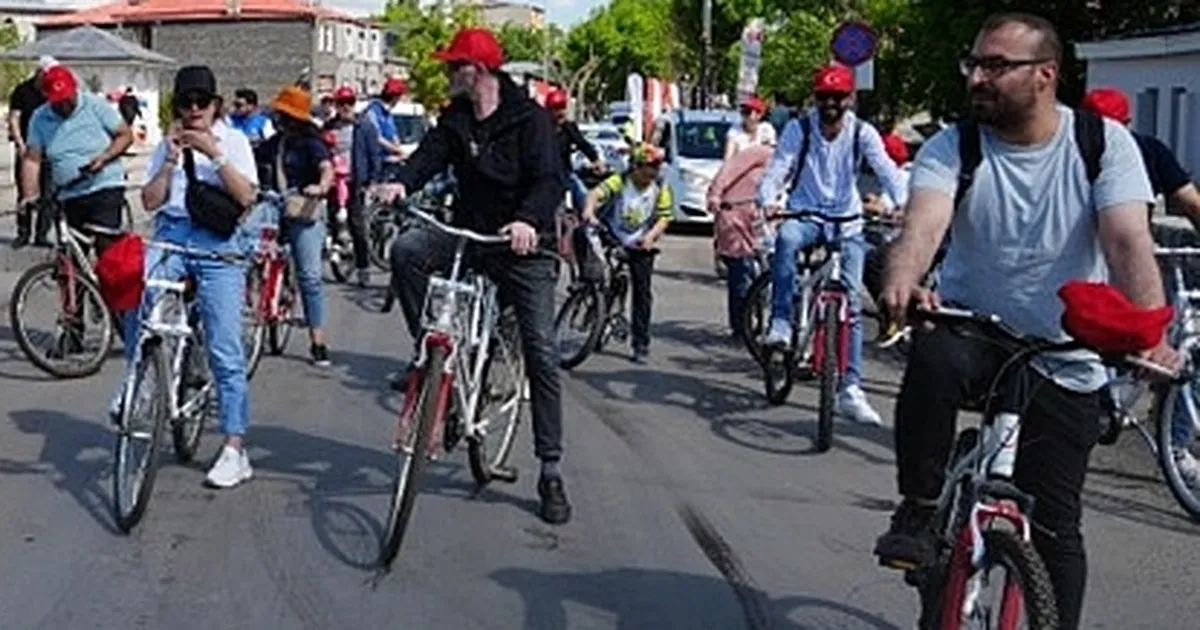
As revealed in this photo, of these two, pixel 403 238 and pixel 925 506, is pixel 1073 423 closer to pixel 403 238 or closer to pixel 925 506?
pixel 925 506

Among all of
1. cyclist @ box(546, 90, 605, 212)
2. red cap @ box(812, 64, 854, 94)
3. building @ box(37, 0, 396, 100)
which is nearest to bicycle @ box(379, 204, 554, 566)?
red cap @ box(812, 64, 854, 94)

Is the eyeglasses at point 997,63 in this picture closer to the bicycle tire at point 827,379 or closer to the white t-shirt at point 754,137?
the bicycle tire at point 827,379

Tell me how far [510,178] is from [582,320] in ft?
16.7

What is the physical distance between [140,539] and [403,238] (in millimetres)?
1678

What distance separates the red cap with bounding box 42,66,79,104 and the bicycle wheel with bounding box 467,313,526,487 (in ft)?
14.3

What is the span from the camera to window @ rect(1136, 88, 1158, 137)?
1362 inches

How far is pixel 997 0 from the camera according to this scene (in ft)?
148

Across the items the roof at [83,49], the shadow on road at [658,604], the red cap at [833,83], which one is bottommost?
the shadow on road at [658,604]

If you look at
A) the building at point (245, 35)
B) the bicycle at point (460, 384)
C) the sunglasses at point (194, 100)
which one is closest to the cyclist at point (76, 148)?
the sunglasses at point (194, 100)

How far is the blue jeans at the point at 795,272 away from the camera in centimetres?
1010

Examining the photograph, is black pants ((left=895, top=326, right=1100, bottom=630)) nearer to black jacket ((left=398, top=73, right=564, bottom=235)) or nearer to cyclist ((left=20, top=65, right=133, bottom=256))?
black jacket ((left=398, top=73, right=564, bottom=235))

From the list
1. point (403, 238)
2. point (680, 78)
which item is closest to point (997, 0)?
point (403, 238)

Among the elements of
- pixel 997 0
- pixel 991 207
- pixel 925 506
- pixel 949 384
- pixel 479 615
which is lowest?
pixel 479 615

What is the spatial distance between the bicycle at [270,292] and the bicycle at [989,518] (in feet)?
21.8
